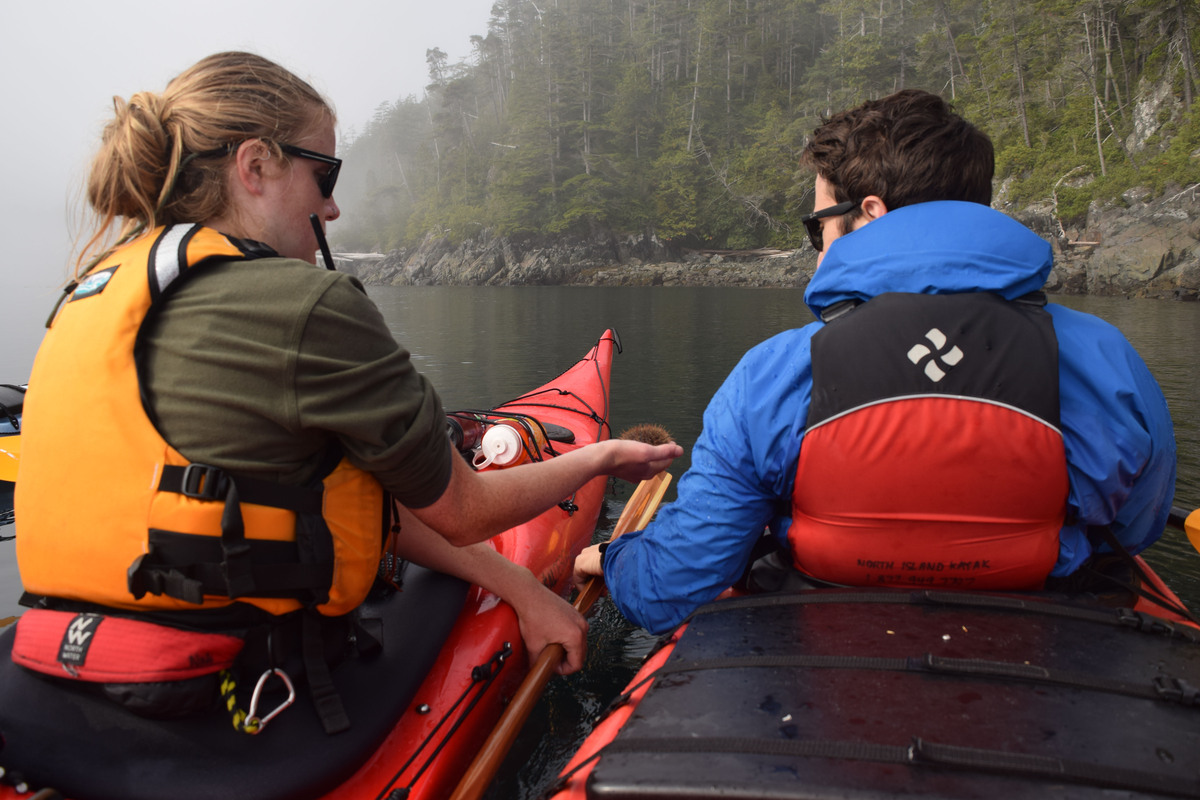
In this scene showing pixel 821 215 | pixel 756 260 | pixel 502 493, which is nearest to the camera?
pixel 502 493

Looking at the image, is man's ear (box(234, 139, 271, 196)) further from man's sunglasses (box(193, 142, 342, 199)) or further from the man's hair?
the man's hair

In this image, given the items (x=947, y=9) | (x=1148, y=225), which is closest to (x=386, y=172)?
(x=947, y=9)

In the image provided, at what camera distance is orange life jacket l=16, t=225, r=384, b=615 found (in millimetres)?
1220

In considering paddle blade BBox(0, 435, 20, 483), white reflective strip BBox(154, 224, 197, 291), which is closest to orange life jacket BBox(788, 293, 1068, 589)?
white reflective strip BBox(154, 224, 197, 291)

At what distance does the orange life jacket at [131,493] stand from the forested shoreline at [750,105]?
88.8 feet

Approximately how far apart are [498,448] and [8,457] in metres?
2.57

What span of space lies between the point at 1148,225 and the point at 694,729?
1001 inches

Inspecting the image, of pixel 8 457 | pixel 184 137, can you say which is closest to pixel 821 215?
pixel 184 137

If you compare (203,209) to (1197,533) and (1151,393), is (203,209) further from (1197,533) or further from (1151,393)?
(1197,533)

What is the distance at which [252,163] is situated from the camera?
145cm

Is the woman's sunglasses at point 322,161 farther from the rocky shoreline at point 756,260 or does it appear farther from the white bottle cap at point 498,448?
the rocky shoreline at point 756,260

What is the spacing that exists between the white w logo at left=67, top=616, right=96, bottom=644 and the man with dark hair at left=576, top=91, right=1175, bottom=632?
1346 millimetres

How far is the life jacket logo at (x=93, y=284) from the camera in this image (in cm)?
131

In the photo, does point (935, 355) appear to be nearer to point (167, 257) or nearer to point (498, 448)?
point (167, 257)
